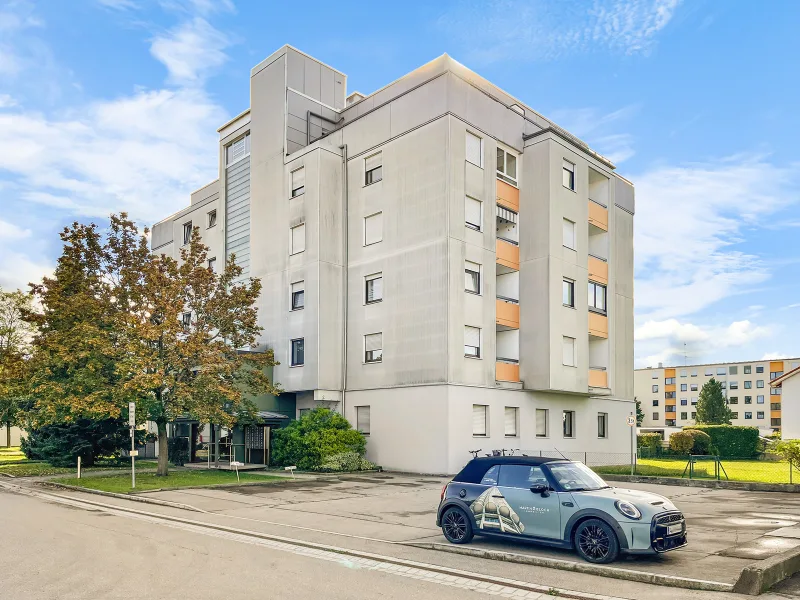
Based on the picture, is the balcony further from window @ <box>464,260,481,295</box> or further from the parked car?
the parked car

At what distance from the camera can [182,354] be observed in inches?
1037

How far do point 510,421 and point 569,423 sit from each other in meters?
5.04

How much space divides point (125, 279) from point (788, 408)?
51.7 meters

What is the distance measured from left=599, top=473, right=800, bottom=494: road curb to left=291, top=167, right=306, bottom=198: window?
19118 millimetres

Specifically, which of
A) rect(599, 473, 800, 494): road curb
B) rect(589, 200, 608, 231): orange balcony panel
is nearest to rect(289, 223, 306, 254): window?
rect(589, 200, 608, 231): orange balcony panel

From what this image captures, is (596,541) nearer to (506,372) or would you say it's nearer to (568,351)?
(506,372)

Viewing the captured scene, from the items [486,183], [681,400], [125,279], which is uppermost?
[486,183]

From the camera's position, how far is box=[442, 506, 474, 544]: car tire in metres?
12.4

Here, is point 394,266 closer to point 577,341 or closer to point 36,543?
point 577,341

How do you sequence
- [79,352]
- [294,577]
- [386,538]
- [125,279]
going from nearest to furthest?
[294,577], [386,538], [79,352], [125,279]

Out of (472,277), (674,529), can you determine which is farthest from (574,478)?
(472,277)

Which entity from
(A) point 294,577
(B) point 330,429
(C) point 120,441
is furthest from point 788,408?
(A) point 294,577

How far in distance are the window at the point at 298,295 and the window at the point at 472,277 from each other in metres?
8.13

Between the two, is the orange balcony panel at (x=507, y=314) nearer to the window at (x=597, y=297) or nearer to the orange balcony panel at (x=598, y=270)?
the window at (x=597, y=297)
